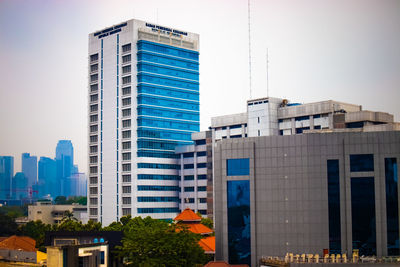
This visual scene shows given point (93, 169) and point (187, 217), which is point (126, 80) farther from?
point (187, 217)

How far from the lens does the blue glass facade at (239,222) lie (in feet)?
269

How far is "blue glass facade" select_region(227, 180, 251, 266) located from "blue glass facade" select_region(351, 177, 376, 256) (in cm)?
1423

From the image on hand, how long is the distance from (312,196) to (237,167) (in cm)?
1134

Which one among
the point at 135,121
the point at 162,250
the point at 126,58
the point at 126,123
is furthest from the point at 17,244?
the point at 126,58

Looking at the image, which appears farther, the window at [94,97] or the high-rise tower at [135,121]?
the window at [94,97]

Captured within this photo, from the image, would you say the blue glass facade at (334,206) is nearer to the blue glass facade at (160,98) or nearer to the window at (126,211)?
the window at (126,211)

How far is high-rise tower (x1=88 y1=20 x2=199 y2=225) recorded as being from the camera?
187m

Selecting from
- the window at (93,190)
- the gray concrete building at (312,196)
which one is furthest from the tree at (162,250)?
the window at (93,190)

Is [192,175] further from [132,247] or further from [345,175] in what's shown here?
[345,175]

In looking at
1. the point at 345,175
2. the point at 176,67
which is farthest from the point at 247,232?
the point at 176,67

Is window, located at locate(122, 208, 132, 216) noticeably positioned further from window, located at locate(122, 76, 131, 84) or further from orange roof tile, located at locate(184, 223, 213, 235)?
orange roof tile, located at locate(184, 223, 213, 235)

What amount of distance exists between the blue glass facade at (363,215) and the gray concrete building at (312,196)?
0.13m

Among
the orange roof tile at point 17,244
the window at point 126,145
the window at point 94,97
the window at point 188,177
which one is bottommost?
the orange roof tile at point 17,244

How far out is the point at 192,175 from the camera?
194125mm
